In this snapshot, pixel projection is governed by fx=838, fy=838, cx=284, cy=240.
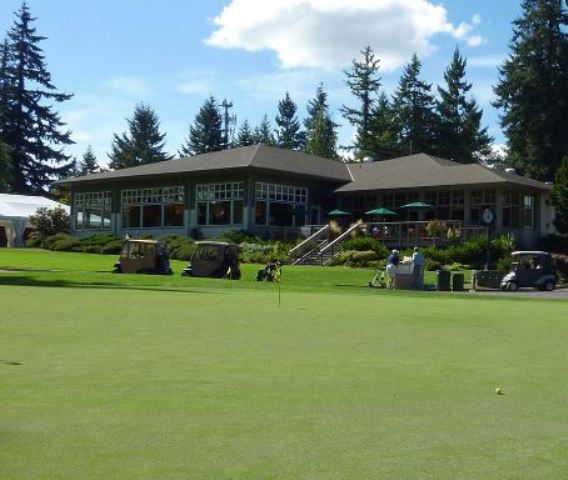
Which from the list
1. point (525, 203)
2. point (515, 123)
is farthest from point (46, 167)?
point (525, 203)

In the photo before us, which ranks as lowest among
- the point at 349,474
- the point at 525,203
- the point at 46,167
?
the point at 349,474

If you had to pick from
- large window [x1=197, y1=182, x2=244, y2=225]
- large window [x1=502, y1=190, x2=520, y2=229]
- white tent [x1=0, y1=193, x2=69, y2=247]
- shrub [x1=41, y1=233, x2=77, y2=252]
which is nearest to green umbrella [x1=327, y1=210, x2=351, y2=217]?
large window [x1=197, y1=182, x2=244, y2=225]

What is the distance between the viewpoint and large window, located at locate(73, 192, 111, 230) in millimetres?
63228

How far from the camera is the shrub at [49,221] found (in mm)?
64688

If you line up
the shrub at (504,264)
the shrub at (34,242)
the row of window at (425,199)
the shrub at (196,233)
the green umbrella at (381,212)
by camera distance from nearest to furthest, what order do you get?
the shrub at (504,264)
the green umbrella at (381,212)
the row of window at (425,199)
the shrub at (196,233)
the shrub at (34,242)

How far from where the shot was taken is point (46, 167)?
306 ft

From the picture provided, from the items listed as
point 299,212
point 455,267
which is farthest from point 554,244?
point 299,212

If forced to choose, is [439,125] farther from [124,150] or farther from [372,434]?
[372,434]

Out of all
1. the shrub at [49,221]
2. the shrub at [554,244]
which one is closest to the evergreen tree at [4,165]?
the shrub at [49,221]

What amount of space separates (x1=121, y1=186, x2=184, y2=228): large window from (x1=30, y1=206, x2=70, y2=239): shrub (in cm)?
707

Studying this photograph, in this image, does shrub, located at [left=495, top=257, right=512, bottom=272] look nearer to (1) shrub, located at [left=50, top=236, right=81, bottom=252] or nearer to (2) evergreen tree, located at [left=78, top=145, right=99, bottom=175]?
(1) shrub, located at [left=50, top=236, right=81, bottom=252]

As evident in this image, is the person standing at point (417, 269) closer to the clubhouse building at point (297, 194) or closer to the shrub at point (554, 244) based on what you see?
the clubhouse building at point (297, 194)

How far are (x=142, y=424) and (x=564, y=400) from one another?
368 centimetres

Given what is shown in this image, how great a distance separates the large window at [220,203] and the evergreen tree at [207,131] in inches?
1971
